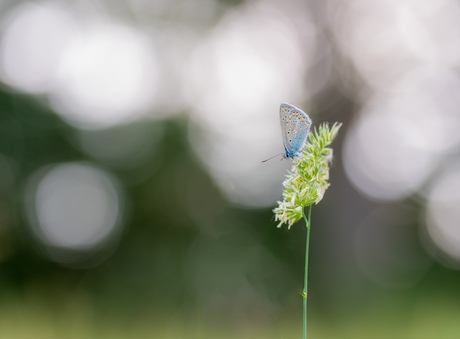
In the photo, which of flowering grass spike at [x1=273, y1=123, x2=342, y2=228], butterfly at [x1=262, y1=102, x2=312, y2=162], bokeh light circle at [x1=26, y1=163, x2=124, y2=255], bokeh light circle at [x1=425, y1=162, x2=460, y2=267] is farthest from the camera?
bokeh light circle at [x1=26, y1=163, x2=124, y2=255]

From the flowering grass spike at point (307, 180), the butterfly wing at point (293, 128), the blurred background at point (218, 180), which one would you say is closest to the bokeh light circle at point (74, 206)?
the blurred background at point (218, 180)

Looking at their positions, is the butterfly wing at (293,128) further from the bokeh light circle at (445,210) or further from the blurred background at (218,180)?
the bokeh light circle at (445,210)

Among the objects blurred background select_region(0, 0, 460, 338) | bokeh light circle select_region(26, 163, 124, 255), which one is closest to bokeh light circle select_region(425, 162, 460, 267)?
blurred background select_region(0, 0, 460, 338)

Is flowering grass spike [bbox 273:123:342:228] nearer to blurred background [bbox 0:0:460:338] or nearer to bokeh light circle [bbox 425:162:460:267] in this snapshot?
blurred background [bbox 0:0:460:338]


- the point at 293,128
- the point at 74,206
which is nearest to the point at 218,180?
the point at 74,206

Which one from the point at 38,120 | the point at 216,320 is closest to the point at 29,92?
the point at 38,120

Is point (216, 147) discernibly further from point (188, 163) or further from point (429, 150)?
point (429, 150)
